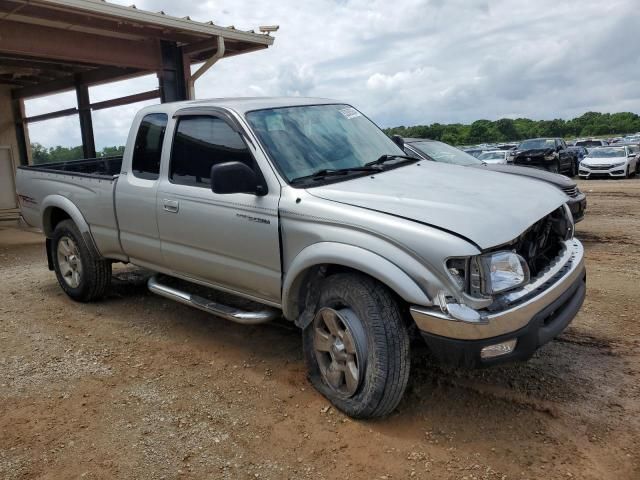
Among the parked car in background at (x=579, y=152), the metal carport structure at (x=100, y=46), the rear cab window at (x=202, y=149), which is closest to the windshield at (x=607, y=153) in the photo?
the parked car in background at (x=579, y=152)

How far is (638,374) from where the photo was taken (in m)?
3.66

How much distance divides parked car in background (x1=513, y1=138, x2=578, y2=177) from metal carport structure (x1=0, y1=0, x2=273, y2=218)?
15.0m

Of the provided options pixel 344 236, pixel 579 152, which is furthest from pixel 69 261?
pixel 579 152

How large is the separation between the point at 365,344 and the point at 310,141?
1570 mm

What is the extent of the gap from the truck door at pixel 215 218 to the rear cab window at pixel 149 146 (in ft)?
0.74

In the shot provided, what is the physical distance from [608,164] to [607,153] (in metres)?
1.43

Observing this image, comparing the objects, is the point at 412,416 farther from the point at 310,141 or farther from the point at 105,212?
the point at 105,212

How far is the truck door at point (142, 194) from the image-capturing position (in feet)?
14.9

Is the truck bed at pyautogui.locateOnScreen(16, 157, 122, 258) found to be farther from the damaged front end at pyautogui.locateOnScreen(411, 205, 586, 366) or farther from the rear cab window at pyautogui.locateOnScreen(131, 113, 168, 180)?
the damaged front end at pyautogui.locateOnScreen(411, 205, 586, 366)

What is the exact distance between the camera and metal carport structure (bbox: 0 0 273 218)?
304 inches

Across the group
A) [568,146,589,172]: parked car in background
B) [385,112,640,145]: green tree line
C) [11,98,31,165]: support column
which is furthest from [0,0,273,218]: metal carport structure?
[385,112,640,145]: green tree line

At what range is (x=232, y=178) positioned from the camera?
11.2 feet

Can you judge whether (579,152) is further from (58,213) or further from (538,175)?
(58,213)

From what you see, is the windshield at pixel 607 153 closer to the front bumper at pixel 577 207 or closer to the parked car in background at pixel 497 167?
the parked car in background at pixel 497 167
